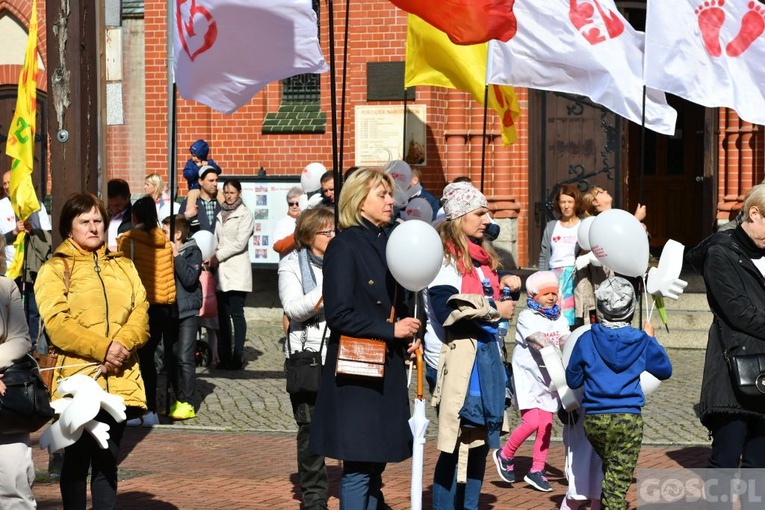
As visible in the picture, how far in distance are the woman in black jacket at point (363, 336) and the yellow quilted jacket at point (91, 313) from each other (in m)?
1.09

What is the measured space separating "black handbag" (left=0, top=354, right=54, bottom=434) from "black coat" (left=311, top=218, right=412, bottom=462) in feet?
4.30

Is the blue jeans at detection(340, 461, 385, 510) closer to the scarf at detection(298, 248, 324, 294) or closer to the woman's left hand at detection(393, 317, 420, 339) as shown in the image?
the woman's left hand at detection(393, 317, 420, 339)

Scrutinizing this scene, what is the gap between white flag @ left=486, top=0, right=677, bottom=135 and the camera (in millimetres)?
10391

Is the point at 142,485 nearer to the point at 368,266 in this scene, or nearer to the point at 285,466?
the point at 285,466

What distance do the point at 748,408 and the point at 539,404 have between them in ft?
7.05

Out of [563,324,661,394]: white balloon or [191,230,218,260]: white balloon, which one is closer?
[563,324,661,394]: white balloon

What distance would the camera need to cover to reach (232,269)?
14.1 meters

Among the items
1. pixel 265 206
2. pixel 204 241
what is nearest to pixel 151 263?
pixel 204 241

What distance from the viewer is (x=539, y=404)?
9.06 m

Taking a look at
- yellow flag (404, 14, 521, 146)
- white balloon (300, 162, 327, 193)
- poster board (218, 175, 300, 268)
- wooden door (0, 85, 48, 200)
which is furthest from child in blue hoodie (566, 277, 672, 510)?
wooden door (0, 85, 48, 200)

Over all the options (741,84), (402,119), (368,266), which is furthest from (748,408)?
(402,119)

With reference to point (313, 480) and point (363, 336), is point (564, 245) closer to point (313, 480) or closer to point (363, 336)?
point (313, 480)

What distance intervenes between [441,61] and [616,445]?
656 centimetres

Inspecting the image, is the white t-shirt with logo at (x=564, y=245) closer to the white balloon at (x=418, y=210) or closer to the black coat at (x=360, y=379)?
the white balloon at (x=418, y=210)
